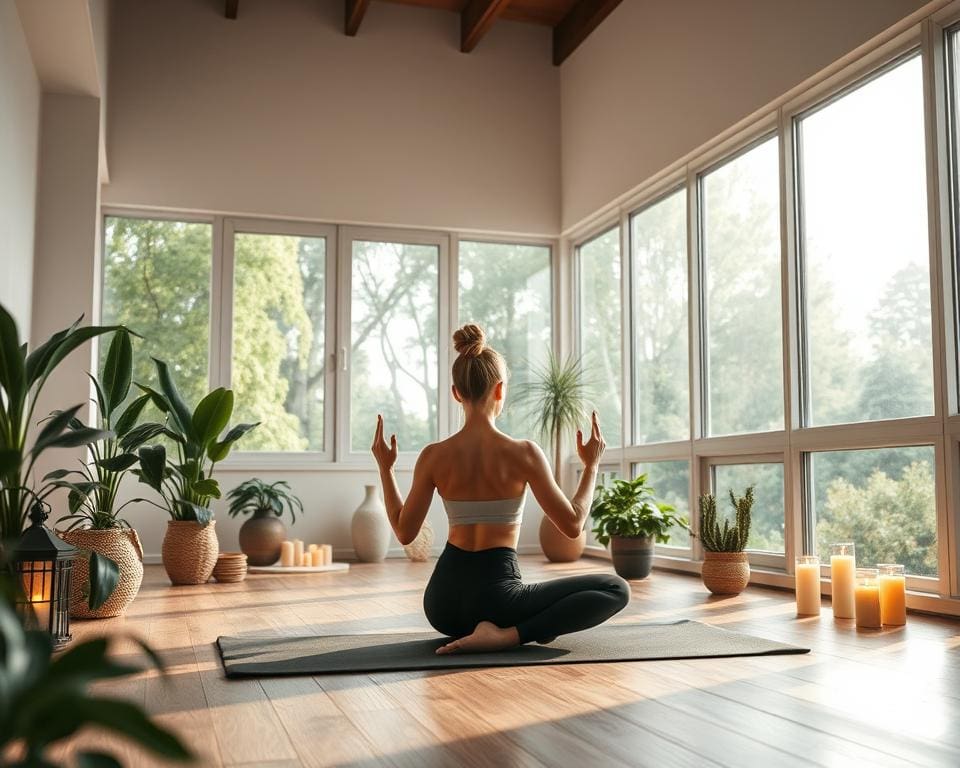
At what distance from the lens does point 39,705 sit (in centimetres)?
75

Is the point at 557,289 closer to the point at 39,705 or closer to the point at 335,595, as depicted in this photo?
the point at 335,595

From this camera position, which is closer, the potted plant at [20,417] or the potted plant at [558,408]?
the potted plant at [20,417]

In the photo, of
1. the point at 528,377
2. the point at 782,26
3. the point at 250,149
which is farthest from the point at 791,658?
the point at 250,149

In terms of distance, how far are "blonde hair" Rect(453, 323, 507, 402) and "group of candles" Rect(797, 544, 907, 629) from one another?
1403 mm

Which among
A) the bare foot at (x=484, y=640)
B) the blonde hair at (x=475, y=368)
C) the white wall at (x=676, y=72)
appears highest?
the white wall at (x=676, y=72)

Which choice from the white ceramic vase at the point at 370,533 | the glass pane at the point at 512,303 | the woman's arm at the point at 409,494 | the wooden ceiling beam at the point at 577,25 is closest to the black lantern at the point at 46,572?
the woman's arm at the point at 409,494

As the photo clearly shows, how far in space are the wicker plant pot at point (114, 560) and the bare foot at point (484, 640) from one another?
1.44 metres

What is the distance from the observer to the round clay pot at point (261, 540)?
556 cm

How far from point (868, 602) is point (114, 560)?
2616mm

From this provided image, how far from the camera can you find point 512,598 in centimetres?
272

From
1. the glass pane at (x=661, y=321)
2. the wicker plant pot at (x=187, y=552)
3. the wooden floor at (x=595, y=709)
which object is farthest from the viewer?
the glass pane at (x=661, y=321)

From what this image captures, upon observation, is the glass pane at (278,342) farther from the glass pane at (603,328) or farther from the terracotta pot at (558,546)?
the glass pane at (603,328)

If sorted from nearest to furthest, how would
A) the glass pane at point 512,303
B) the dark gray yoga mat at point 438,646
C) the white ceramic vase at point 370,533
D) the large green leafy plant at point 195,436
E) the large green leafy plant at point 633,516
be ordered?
the dark gray yoga mat at point 438,646, the large green leafy plant at point 195,436, the large green leafy plant at point 633,516, the white ceramic vase at point 370,533, the glass pane at point 512,303

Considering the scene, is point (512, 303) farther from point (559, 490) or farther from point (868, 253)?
point (559, 490)
